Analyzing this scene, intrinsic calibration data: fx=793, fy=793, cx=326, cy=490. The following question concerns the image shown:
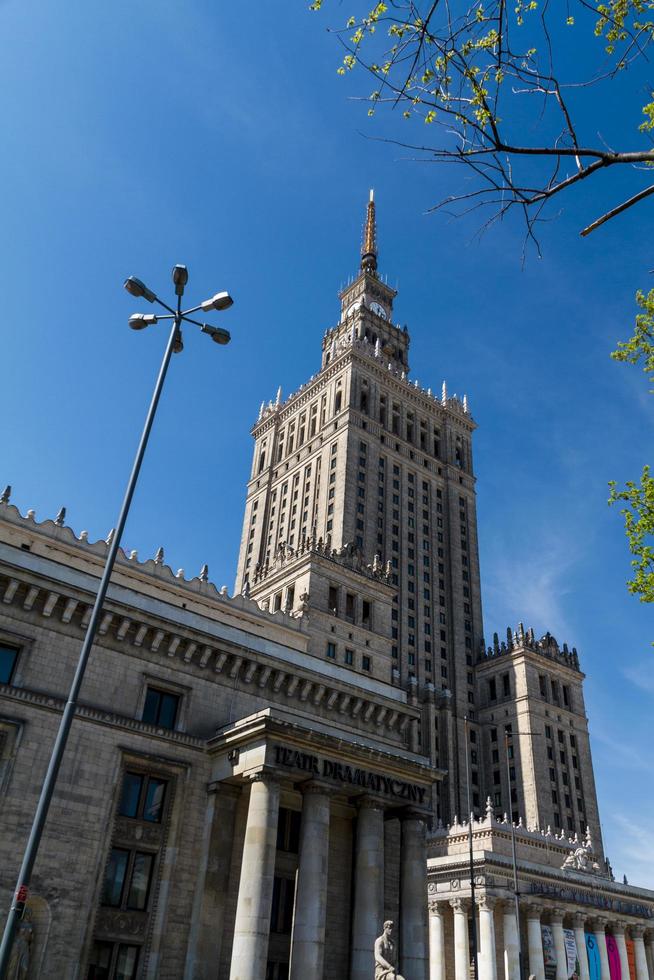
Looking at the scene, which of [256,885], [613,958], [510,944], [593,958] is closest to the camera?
[256,885]

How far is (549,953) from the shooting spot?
192ft

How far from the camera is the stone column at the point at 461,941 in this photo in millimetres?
57259

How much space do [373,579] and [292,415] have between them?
2021 inches

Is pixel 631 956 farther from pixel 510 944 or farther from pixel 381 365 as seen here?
pixel 381 365

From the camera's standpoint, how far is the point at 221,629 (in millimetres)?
39812

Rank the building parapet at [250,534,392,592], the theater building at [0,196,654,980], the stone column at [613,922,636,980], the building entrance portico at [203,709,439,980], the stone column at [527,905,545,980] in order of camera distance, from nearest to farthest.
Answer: the theater building at [0,196,654,980], the building entrance portico at [203,709,439,980], the stone column at [527,905,545,980], the stone column at [613,922,636,980], the building parapet at [250,534,392,592]

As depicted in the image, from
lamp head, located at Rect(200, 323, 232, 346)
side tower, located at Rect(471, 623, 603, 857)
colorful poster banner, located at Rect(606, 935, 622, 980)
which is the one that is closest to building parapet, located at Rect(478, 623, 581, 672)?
side tower, located at Rect(471, 623, 603, 857)

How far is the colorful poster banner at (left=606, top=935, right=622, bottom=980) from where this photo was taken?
62188 millimetres

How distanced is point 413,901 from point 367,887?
116 inches

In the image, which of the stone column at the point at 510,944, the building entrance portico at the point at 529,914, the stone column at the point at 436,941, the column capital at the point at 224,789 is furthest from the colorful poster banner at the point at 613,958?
the column capital at the point at 224,789

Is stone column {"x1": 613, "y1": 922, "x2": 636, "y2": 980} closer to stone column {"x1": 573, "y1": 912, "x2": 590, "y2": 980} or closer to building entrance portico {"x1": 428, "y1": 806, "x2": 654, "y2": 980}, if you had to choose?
building entrance portico {"x1": 428, "y1": 806, "x2": 654, "y2": 980}

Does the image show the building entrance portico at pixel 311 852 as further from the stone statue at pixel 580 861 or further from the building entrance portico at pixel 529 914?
the stone statue at pixel 580 861

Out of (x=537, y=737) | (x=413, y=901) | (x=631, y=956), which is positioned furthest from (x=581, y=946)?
(x=413, y=901)

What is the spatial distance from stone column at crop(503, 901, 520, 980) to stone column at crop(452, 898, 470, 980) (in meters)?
2.89
